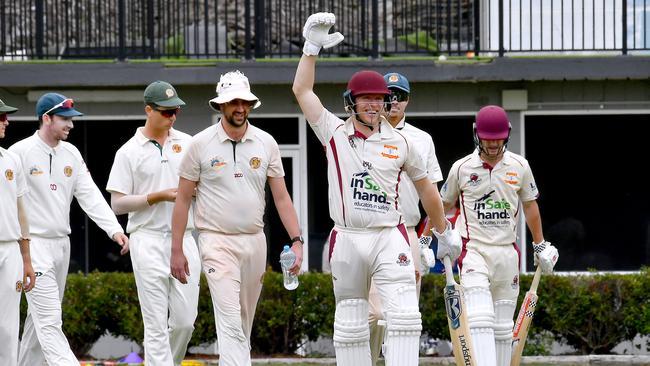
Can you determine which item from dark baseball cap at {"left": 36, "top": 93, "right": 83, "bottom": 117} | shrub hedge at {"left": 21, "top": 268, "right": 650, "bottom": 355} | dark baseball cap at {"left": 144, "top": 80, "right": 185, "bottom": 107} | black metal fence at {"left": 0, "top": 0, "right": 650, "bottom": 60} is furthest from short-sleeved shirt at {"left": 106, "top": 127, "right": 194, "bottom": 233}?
black metal fence at {"left": 0, "top": 0, "right": 650, "bottom": 60}

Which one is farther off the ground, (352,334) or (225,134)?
(225,134)

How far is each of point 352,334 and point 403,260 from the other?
0.58 m

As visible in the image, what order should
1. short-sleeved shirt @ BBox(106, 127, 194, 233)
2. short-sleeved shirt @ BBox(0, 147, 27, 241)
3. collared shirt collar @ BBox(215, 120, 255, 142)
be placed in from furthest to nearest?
short-sleeved shirt @ BBox(106, 127, 194, 233), collared shirt collar @ BBox(215, 120, 255, 142), short-sleeved shirt @ BBox(0, 147, 27, 241)

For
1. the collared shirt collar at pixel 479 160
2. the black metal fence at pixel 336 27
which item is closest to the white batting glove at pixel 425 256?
the collared shirt collar at pixel 479 160

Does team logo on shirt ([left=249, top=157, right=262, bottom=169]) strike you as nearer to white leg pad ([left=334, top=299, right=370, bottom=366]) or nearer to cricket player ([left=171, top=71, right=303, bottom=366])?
cricket player ([left=171, top=71, right=303, bottom=366])

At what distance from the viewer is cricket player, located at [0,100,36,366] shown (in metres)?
9.58

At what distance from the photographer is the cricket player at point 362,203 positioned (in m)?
9.16

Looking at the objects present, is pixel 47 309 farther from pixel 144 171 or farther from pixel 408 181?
pixel 408 181

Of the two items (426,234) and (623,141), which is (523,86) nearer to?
(623,141)

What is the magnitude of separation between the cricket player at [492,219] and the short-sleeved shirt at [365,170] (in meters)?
1.32

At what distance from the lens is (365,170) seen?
919 cm

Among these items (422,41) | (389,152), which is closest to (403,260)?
(389,152)

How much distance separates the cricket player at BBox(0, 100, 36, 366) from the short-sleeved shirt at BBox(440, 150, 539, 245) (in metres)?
3.23

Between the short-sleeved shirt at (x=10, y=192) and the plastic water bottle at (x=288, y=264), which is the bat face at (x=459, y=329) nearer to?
the plastic water bottle at (x=288, y=264)
